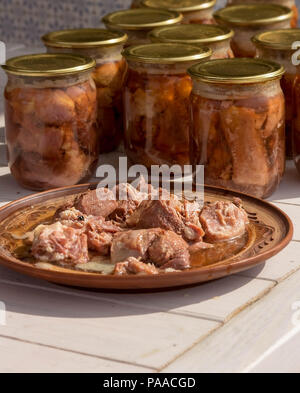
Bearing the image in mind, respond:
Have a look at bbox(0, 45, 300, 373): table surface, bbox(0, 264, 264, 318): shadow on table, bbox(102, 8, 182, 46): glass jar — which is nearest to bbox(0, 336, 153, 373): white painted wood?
bbox(0, 45, 300, 373): table surface

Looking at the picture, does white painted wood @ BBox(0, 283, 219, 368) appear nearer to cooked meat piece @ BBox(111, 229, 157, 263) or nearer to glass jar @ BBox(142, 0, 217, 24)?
cooked meat piece @ BBox(111, 229, 157, 263)

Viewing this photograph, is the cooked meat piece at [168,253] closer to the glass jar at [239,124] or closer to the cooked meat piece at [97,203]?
the cooked meat piece at [97,203]

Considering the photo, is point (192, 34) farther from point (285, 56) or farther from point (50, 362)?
point (50, 362)

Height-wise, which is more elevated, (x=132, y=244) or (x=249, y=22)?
(x=249, y=22)

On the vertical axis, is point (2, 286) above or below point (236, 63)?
below

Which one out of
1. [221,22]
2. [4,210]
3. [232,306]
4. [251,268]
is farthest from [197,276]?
[221,22]

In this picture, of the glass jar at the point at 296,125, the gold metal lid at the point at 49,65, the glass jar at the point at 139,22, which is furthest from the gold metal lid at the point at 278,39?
the gold metal lid at the point at 49,65

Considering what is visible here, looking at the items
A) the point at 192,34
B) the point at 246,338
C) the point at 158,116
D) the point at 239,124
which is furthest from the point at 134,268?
the point at 192,34
